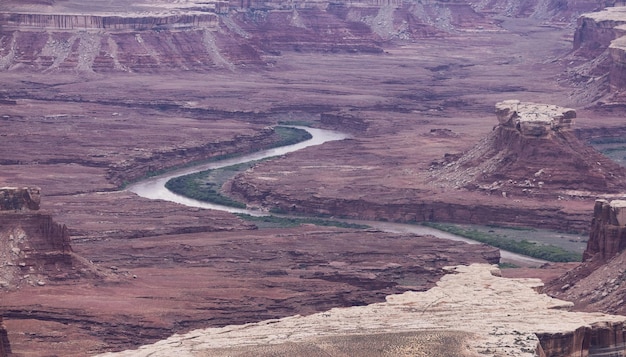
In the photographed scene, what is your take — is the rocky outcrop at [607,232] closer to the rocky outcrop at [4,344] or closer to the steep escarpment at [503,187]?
the rocky outcrop at [4,344]

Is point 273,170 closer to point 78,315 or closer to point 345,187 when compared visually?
point 345,187

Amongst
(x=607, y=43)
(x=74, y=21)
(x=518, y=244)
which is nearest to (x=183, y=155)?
(x=518, y=244)

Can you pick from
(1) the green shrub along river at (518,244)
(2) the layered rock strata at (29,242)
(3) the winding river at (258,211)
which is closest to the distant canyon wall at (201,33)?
(3) the winding river at (258,211)

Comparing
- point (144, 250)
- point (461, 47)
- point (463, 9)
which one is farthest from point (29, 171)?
point (463, 9)

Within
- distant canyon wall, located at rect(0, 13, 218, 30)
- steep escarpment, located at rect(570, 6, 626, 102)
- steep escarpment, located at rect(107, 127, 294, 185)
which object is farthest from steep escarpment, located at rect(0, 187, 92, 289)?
distant canyon wall, located at rect(0, 13, 218, 30)

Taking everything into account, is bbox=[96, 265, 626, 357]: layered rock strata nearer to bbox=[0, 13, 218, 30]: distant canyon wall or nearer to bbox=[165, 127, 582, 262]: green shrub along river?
bbox=[165, 127, 582, 262]: green shrub along river

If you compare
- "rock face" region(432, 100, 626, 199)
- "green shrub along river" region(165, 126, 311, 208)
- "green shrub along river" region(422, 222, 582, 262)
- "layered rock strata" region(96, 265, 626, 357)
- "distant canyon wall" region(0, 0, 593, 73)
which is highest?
"layered rock strata" region(96, 265, 626, 357)
